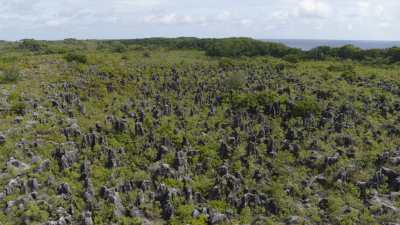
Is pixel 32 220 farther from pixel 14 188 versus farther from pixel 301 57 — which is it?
pixel 301 57

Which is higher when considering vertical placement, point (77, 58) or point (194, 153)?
point (77, 58)

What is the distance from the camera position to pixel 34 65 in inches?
1635

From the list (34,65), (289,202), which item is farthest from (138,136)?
(34,65)

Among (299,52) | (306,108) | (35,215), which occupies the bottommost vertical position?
(35,215)

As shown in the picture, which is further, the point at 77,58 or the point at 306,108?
the point at 77,58


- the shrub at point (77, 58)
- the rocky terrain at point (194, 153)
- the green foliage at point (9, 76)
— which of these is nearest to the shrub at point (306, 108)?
the rocky terrain at point (194, 153)

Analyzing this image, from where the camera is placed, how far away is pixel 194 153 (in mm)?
19953

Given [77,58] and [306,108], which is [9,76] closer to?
[77,58]

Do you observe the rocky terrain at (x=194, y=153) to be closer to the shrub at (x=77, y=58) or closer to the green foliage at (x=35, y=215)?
the green foliage at (x=35, y=215)

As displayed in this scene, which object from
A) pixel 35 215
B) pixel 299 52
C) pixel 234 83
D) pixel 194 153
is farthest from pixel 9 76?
pixel 299 52

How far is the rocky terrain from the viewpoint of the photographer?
14.5 meters

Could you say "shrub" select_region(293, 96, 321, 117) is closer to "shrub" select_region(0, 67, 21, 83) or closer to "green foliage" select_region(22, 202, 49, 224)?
"green foliage" select_region(22, 202, 49, 224)

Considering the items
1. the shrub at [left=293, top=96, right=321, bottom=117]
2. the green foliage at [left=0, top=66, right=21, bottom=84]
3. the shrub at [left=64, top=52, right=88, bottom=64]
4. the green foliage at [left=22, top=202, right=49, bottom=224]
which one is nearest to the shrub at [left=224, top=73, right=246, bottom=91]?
the shrub at [left=293, top=96, right=321, bottom=117]

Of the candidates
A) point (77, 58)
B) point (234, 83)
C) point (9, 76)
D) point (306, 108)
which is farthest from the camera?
point (77, 58)
